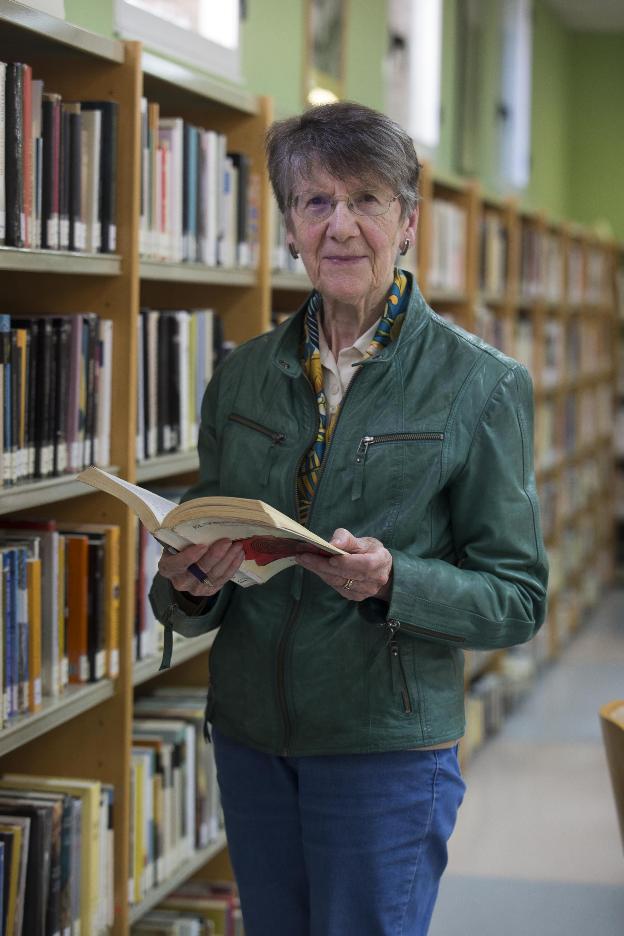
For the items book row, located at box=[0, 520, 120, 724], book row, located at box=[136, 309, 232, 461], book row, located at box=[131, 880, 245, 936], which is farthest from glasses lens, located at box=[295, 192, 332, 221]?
book row, located at box=[131, 880, 245, 936]

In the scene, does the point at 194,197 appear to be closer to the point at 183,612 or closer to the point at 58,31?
the point at 58,31

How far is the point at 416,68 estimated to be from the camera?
6152 mm

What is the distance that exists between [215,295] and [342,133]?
1.55 metres

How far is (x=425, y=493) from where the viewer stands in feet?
5.59

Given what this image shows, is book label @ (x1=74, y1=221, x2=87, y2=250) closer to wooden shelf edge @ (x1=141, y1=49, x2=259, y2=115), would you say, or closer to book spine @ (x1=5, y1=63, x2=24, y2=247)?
book spine @ (x1=5, y1=63, x2=24, y2=247)

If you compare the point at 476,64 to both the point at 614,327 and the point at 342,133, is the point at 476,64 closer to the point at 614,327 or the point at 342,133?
the point at 614,327

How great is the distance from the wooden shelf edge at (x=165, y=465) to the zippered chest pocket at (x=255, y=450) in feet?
2.70

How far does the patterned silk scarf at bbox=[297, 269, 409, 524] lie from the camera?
177cm

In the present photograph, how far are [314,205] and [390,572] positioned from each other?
512mm

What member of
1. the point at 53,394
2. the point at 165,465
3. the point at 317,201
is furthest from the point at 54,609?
the point at 317,201

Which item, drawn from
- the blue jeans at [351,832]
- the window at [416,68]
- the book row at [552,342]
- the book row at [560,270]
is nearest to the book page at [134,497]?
the blue jeans at [351,832]

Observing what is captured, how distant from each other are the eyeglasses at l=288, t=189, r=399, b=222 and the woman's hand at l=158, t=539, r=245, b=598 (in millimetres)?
Answer: 464

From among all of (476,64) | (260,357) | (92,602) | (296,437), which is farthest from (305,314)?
(476,64)

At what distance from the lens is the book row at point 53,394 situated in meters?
2.14
